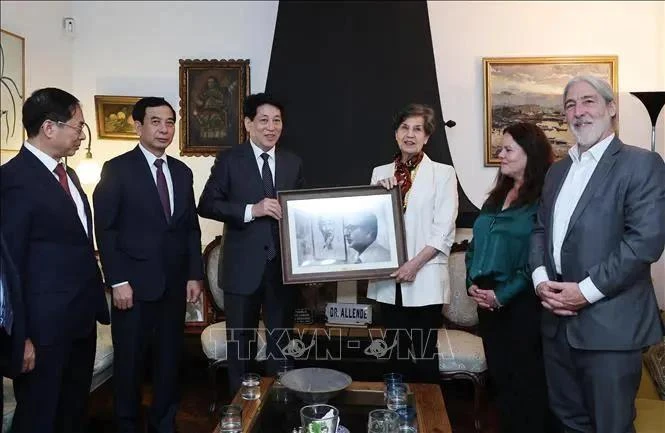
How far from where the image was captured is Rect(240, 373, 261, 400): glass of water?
196cm

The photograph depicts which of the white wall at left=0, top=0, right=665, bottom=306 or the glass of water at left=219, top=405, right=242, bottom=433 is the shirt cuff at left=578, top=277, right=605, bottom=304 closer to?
the glass of water at left=219, top=405, right=242, bottom=433

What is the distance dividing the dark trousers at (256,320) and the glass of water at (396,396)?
627 millimetres

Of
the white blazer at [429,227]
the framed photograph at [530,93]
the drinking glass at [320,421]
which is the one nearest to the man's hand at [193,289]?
the white blazer at [429,227]

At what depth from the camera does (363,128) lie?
3.26 meters

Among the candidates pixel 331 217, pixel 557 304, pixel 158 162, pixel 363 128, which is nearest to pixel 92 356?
pixel 158 162

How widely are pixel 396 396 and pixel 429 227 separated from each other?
29.5 inches

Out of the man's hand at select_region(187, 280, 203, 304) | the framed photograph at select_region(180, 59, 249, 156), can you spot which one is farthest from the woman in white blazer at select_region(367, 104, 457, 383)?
the framed photograph at select_region(180, 59, 249, 156)

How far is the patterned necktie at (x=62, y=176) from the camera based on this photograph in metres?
1.87

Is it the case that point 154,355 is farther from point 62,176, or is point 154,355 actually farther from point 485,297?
point 485,297

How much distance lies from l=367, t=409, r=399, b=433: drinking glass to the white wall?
80.6 inches

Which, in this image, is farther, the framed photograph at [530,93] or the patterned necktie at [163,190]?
the framed photograph at [530,93]

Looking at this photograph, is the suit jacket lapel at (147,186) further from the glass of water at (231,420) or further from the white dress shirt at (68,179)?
the glass of water at (231,420)

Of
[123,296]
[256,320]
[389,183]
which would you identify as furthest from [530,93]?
[123,296]

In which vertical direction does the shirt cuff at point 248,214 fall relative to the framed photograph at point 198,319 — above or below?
above
